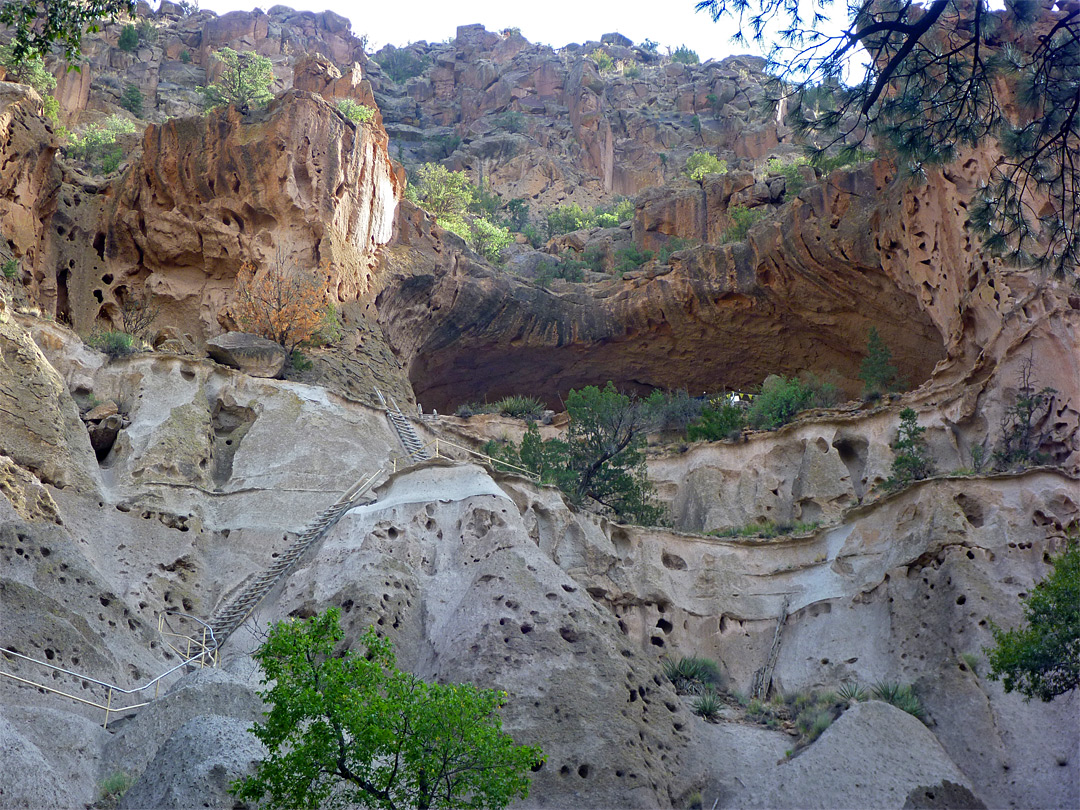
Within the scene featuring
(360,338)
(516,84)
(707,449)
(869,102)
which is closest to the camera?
(869,102)

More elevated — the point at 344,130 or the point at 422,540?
the point at 344,130

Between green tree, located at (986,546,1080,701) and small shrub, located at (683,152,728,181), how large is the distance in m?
39.2

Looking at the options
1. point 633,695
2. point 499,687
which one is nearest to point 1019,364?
point 633,695

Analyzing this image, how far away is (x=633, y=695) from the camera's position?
15961 millimetres

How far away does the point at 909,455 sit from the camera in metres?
25.0

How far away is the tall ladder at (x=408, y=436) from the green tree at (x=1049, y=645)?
13027 mm

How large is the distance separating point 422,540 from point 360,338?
1369 centimetres

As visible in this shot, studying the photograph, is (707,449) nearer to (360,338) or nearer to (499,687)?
(360,338)

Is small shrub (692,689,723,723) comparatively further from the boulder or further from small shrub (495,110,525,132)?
small shrub (495,110,525,132)

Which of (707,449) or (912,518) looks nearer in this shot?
(912,518)

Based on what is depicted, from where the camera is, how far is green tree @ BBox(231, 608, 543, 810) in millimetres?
10750

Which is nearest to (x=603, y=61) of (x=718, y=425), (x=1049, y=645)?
(x=718, y=425)

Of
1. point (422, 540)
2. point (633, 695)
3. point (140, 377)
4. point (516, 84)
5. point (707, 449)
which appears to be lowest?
→ point (633, 695)

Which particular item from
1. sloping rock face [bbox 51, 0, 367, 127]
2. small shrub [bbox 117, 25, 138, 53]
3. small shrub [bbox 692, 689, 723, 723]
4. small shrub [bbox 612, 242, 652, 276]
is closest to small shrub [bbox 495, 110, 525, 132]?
sloping rock face [bbox 51, 0, 367, 127]
